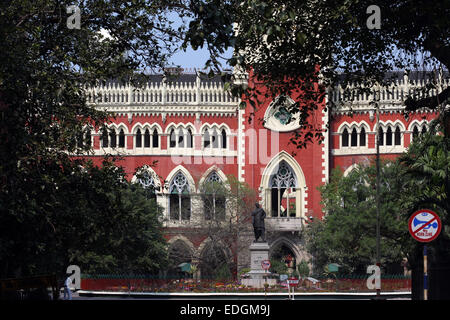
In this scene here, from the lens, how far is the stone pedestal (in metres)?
41.0

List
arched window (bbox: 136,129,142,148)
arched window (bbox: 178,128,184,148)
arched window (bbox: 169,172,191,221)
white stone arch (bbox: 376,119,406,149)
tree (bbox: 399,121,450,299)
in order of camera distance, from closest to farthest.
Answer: tree (bbox: 399,121,450,299) < white stone arch (bbox: 376,119,406,149) < arched window (bbox: 169,172,191,221) < arched window (bbox: 178,128,184,148) < arched window (bbox: 136,129,142,148)

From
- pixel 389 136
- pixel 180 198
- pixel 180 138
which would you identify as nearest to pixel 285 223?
pixel 180 198

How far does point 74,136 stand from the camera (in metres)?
17.8

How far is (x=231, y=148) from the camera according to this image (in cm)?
5906

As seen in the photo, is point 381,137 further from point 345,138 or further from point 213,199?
point 213,199

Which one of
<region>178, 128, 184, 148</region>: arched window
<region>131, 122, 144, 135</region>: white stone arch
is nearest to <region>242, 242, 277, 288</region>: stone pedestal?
<region>178, 128, 184, 148</region>: arched window

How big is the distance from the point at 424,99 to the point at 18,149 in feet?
24.1

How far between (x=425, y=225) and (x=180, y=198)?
4292 cm

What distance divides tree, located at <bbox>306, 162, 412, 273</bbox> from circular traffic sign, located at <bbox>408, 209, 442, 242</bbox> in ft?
89.3

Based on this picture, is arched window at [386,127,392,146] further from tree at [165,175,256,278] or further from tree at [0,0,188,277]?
tree at [0,0,188,277]

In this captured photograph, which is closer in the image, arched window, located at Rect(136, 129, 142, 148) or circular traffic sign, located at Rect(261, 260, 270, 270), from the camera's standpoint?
circular traffic sign, located at Rect(261, 260, 270, 270)

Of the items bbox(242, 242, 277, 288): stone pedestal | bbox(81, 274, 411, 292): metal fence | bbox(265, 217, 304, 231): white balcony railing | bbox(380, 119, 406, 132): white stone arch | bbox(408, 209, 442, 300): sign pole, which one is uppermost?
bbox(380, 119, 406, 132): white stone arch
